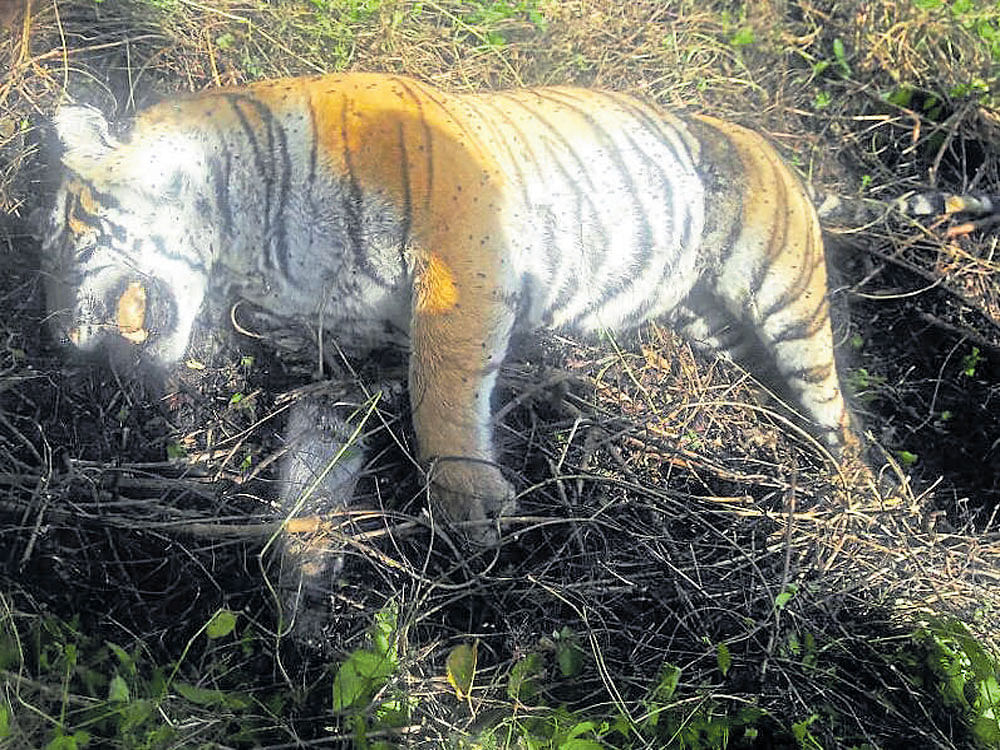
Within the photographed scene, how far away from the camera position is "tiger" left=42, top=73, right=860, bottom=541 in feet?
6.28

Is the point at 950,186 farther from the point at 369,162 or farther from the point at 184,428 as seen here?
the point at 184,428

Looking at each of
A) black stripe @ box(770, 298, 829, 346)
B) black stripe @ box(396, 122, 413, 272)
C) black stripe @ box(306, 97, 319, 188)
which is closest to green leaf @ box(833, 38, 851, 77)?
black stripe @ box(770, 298, 829, 346)

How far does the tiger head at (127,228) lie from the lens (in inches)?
74.4

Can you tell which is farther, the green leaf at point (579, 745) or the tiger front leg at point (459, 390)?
the tiger front leg at point (459, 390)

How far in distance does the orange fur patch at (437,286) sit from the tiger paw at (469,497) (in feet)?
1.19

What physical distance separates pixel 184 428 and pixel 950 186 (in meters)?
2.47

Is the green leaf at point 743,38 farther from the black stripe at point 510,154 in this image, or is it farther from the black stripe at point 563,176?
the black stripe at point 510,154

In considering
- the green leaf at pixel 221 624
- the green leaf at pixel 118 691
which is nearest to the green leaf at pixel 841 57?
the green leaf at pixel 221 624

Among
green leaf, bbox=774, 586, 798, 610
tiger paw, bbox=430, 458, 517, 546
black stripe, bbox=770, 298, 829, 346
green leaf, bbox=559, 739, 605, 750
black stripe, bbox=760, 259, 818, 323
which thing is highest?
black stripe, bbox=760, 259, 818, 323

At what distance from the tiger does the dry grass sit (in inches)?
7.7

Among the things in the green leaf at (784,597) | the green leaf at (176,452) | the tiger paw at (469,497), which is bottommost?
the green leaf at (784,597)

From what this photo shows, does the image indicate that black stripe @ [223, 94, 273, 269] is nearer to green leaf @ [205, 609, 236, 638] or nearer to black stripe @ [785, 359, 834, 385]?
green leaf @ [205, 609, 236, 638]

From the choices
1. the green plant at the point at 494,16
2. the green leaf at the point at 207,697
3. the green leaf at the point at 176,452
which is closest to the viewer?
the green leaf at the point at 207,697

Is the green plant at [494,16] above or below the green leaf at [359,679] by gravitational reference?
above
